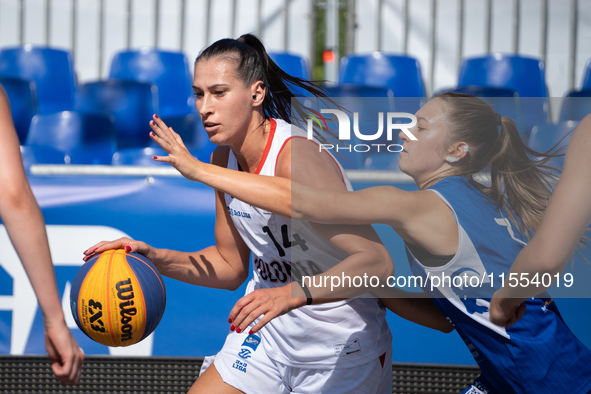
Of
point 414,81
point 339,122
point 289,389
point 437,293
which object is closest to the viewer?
point 437,293

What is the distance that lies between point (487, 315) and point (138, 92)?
164 inches

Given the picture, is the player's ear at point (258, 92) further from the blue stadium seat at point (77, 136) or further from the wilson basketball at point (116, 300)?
the blue stadium seat at point (77, 136)

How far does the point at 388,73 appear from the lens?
579 cm

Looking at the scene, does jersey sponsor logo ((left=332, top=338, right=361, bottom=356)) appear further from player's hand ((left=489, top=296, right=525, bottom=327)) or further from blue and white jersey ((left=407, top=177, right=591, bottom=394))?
player's hand ((left=489, top=296, right=525, bottom=327))

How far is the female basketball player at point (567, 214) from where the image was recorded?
1.44m

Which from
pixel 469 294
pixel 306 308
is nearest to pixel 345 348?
pixel 306 308

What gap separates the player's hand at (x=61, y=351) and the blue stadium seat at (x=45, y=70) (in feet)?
16.1

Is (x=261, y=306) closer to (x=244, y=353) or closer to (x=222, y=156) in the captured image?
(x=244, y=353)

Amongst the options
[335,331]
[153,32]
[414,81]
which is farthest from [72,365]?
[153,32]

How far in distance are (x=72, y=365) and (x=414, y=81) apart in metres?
4.97

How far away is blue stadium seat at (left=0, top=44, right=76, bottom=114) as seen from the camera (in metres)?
5.79

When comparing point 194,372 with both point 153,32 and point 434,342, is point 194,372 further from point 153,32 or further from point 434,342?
point 153,32

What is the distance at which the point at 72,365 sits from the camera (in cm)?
151

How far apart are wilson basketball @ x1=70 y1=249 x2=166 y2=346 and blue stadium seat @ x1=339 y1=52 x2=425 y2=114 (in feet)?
14.1
